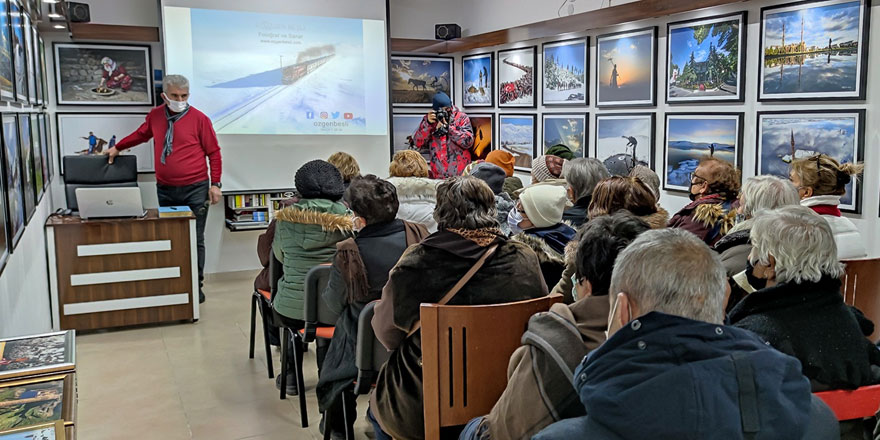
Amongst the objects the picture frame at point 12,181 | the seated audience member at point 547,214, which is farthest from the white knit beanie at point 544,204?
the picture frame at point 12,181

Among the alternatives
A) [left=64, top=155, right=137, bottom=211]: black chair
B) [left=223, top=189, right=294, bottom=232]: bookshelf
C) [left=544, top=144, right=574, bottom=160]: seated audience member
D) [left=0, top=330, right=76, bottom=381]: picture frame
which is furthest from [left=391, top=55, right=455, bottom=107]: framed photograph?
[left=0, top=330, right=76, bottom=381]: picture frame

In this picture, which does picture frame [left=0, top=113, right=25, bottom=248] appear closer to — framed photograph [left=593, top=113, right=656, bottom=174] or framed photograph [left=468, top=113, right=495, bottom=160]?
framed photograph [left=593, top=113, right=656, bottom=174]

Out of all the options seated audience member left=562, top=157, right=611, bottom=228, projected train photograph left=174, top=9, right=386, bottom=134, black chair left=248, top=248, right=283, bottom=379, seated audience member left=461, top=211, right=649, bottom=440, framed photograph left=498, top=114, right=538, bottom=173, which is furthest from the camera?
framed photograph left=498, top=114, right=538, bottom=173

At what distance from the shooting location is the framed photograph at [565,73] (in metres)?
6.65

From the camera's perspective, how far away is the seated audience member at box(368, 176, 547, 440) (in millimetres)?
2355

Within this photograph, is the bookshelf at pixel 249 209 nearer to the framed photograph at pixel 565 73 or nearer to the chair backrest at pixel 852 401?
the framed photograph at pixel 565 73

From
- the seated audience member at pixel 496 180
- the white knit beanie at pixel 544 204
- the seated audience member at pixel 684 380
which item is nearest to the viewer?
the seated audience member at pixel 684 380

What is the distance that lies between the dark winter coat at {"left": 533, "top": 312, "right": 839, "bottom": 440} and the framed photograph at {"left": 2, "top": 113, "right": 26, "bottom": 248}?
2577mm

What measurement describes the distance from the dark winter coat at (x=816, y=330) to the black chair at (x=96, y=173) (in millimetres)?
5498

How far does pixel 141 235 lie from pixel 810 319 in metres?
4.65

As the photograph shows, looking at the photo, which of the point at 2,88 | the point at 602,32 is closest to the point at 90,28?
the point at 2,88

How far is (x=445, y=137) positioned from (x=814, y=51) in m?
3.96

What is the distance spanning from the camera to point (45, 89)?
6.22 m

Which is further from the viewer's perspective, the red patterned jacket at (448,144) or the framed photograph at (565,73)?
the red patterned jacket at (448,144)
